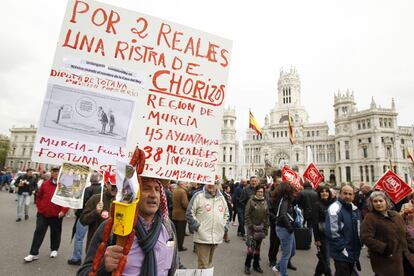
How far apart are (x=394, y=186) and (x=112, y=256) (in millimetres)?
8170

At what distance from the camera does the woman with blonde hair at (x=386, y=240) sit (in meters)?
3.36

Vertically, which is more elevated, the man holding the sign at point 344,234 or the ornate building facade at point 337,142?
the ornate building facade at point 337,142

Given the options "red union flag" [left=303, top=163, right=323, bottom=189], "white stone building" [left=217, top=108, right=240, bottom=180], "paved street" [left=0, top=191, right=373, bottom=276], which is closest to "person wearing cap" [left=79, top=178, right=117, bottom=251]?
"paved street" [left=0, top=191, right=373, bottom=276]

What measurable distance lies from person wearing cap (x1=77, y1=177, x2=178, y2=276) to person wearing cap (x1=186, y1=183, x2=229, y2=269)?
2.41m

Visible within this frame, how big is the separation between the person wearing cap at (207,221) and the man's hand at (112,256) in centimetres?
293

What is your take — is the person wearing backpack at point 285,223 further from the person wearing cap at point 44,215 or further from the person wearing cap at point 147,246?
the person wearing cap at point 44,215

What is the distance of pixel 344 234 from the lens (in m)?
4.04

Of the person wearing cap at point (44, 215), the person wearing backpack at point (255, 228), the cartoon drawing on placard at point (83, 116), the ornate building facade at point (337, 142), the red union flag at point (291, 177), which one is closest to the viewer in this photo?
the cartoon drawing on placard at point (83, 116)

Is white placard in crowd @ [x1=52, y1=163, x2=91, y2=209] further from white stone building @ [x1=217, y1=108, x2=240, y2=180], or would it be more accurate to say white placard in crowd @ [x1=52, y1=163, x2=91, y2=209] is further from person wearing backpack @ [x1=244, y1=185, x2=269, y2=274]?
white stone building @ [x1=217, y1=108, x2=240, y2=180]

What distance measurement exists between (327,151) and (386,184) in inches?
2427

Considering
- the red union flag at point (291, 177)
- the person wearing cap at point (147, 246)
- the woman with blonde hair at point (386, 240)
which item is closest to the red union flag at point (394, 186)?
the red union flag at point (291, 177)

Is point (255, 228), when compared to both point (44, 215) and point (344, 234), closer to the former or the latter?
point (344, 234)

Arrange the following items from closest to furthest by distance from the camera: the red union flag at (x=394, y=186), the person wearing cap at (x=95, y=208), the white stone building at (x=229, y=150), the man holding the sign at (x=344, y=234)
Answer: the man holding the sign at (x=344, y=234) < the person wearing cap at (x=95, y=208) < the red union flag at (x=394, y=186) < the white stone building at (x=229, y=150)

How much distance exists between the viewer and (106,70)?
201cm
